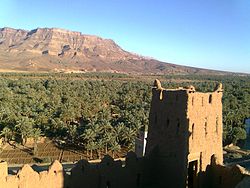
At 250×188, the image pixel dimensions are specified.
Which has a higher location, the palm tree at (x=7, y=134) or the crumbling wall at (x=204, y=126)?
the crumbling wall at (x=204, y=126)

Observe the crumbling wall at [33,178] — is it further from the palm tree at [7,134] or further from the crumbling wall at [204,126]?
the palm tree at [7,134]

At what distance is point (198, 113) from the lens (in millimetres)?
16062

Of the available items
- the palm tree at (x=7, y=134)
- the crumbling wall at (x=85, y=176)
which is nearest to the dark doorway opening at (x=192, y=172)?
the crumbling wall at (x=85, y=176)

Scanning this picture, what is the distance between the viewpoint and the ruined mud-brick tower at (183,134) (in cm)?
1566

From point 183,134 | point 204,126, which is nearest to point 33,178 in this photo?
point 183,134

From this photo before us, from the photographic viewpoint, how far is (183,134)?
1570 centimetres

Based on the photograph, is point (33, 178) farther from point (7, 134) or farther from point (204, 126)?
point (7, 134)

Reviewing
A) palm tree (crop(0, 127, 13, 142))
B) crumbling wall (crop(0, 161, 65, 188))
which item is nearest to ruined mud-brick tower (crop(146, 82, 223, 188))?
crumbling wall (crop(0, 161, 65, 188))

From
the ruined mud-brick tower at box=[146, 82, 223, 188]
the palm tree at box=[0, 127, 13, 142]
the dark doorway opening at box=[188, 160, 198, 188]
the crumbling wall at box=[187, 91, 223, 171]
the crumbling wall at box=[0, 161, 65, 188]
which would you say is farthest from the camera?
the palm tree at box=[0, 127, 13, 142]

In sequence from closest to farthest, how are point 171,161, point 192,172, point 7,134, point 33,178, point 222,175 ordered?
1. point 33,178
2. point 222,175
3. point 171,161
4. point 192,172
5. point 7,134

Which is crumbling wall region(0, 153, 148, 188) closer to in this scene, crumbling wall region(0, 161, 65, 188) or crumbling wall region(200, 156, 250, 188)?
crumbling wall region(0, 161, 65, 188)

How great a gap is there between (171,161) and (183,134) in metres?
1.54

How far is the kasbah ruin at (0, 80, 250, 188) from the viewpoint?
1546 centimetres

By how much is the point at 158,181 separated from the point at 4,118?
3525cm
